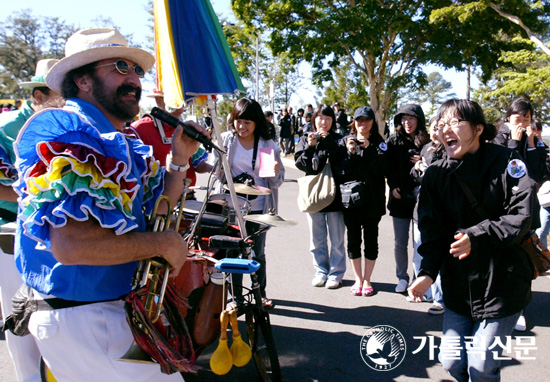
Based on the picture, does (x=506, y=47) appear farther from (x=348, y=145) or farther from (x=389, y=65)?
(x=348, y=145)

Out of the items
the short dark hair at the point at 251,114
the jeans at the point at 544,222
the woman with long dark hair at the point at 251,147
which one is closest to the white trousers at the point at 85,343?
the woman with long dark hair at the point at 251,147

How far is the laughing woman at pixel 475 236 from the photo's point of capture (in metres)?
2.43

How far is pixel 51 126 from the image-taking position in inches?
63.0

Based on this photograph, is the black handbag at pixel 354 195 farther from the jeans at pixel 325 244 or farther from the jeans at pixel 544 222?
the jeans at pixel 544 222

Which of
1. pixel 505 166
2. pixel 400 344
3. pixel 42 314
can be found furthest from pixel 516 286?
pixel 42 314

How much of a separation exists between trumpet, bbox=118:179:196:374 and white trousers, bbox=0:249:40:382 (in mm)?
1577

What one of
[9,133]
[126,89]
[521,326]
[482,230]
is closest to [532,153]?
[521,326]

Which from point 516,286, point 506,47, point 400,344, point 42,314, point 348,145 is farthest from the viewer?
point 506,47

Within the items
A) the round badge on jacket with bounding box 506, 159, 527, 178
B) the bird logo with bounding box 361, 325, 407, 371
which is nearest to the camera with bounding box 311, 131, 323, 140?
the bird logo with bounding box 361, 325, 407, 371

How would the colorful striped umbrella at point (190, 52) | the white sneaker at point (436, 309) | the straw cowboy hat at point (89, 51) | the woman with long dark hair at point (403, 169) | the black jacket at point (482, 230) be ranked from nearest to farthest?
the straw cowboy hat at point (89, 51)
the black jacket at point (482, 230)
the colorful striped umbrella at point (190, 52)
the white sneaker at point (436, 309)
the woman with long dark hair at point (403, 169)

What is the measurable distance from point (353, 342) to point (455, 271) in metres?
1.65

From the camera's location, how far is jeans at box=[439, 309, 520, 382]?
2.45 m

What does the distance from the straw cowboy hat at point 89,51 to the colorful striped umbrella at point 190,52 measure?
59cm

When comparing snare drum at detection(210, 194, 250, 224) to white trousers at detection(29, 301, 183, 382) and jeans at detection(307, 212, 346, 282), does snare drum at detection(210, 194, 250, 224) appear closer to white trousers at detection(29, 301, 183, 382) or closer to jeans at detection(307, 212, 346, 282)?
jeans at detection(307, 212, 346, 282)
